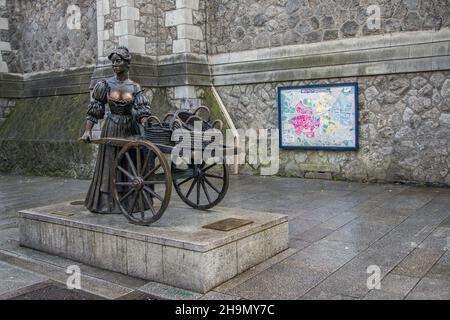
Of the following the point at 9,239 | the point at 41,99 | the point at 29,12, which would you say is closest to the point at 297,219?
the point at 9,239

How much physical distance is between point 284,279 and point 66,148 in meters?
7.75

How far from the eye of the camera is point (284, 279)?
3.93m

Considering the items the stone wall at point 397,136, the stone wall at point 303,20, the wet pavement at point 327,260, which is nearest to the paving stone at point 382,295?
the wet pavement at point 327,260

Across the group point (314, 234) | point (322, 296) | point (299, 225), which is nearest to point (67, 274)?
point (322, 296)

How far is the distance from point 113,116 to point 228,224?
167cm

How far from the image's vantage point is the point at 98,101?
5.02m

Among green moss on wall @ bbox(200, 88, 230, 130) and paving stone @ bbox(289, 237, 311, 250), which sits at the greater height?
green moss on wall @ bbox(200, 88, 230, 130)

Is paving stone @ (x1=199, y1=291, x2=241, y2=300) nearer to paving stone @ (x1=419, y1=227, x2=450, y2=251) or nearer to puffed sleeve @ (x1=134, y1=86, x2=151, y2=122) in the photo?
puffed sleeve @ (x1=134, y1=86, x2=151, y2=122)

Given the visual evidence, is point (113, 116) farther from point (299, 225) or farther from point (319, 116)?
point (319, 116)

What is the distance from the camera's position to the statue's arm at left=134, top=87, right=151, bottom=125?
15.9 feet

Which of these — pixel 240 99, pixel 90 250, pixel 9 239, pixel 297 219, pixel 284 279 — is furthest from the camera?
pixel 240 99

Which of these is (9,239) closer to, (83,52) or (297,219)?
(297,219)

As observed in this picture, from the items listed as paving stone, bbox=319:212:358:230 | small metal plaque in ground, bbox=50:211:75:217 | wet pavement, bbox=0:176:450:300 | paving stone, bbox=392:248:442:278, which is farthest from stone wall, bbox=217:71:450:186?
small metal plaque in ground, bbox=50:211:75:217

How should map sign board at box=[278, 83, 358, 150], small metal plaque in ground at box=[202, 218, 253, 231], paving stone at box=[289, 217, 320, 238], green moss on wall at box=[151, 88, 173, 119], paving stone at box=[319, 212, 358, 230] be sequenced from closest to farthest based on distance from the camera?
1. small metal plaque in ground at box=[202, 218, 253, 231]
2. paving stone at box=[289, 217, 320, 238]
3. paving stone at box=[319, 212, 358, 230]
4. map sign board at box=[278, 83, 358, 150]
5. green moss on wall at box=[151, 88, 173, 119]
